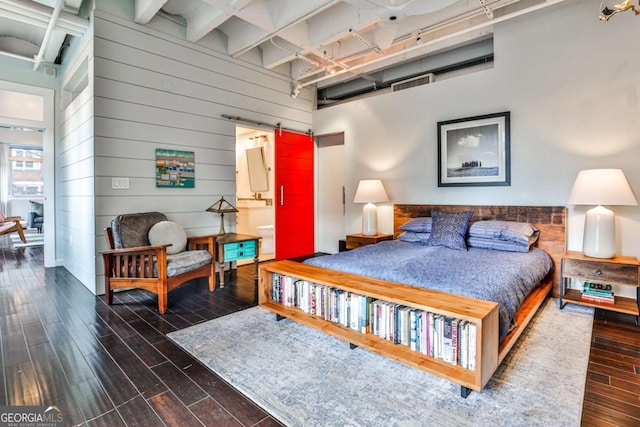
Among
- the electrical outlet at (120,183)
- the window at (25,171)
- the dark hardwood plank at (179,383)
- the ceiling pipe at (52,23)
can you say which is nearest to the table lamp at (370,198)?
the electrical outlet at (120,183)

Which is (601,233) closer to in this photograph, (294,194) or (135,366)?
(135,366)

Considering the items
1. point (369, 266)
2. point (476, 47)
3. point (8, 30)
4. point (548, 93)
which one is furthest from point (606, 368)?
point (8, 30)

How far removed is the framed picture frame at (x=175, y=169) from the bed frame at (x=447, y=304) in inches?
77.6

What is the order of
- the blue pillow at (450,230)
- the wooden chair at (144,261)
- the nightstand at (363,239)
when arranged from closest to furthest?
the wooden chair at (144,261) → the blue pillow at (450,230) → the nightstand at (363,239)

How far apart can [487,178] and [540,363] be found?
7.60 feet

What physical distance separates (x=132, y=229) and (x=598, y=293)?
464 cm

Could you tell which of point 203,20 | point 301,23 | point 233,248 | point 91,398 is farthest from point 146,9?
point 91,398

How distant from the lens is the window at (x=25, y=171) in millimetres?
9031

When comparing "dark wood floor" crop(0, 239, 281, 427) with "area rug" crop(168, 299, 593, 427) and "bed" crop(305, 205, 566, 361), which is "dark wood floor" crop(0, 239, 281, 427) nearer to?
"area rug" crop(168, 299, 593, 427)

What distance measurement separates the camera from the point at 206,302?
331 cm

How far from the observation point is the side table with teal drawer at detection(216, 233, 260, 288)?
3.87 meters

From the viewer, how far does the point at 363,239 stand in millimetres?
4500

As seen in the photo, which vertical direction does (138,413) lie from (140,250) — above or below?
below

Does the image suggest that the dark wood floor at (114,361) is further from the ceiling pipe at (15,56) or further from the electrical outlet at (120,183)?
the ceiling pipe at (15,56)
